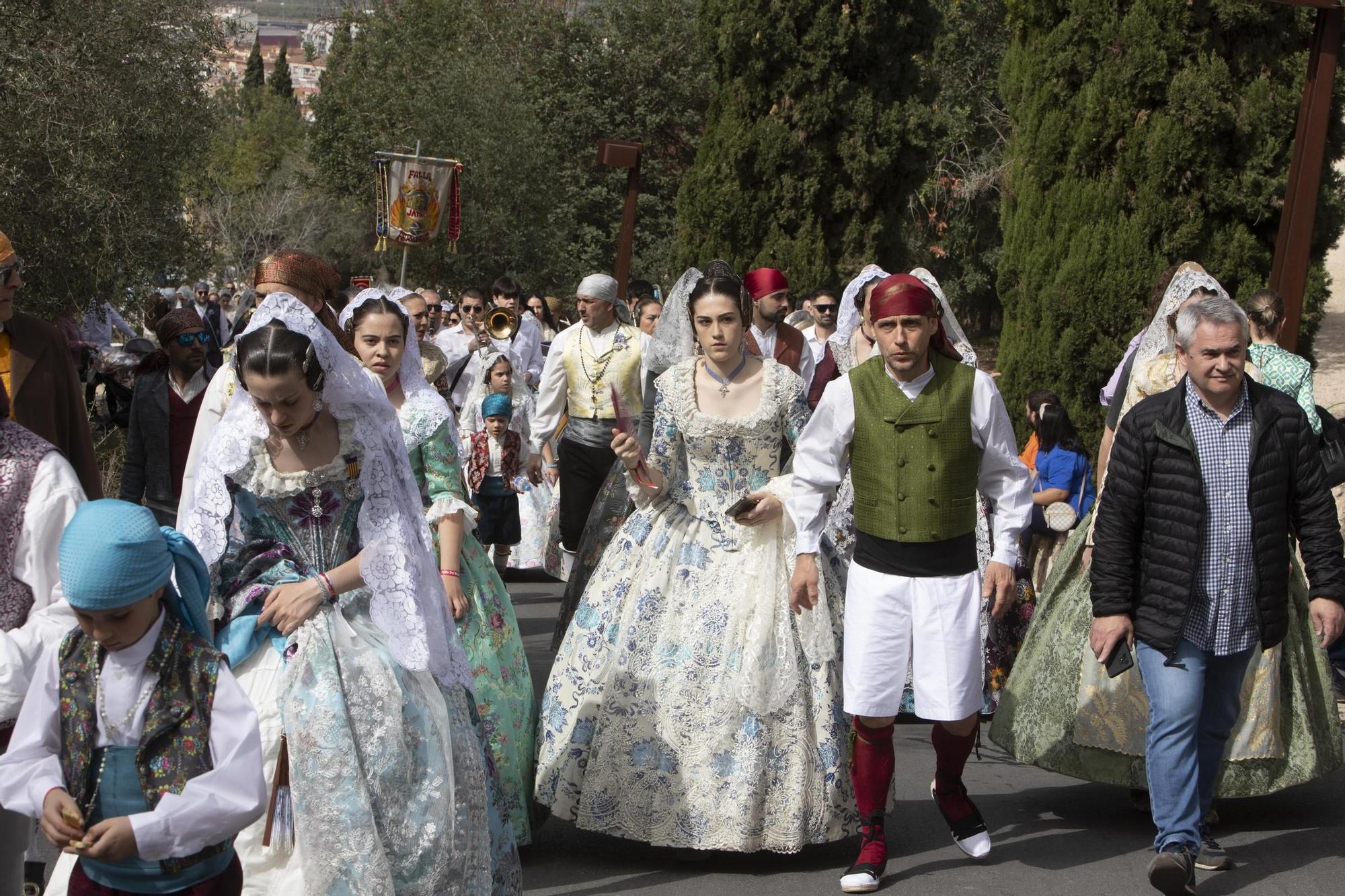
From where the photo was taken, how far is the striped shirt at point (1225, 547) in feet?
17.0

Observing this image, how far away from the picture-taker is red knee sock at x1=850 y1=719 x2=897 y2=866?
5.42 metres

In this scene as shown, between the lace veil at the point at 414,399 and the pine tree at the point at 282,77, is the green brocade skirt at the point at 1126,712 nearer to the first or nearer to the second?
the lace veil at the point at 414,399

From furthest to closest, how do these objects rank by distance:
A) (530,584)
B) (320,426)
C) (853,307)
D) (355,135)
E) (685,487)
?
1. (355,135)
2. (530,584)
3. (853,307)
4. (685,487)
5. (320,426)

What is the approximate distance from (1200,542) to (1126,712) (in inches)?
40.9

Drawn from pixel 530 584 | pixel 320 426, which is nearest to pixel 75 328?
pixel 530 584

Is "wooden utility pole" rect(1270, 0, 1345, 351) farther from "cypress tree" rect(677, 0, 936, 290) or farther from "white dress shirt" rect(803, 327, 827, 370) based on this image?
"cypress tree" rect(677, 0, 936, 290)

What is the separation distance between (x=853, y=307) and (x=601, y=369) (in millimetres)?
1664

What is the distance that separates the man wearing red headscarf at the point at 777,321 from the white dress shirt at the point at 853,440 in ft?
11.4

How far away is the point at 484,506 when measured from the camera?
9969 millimetres

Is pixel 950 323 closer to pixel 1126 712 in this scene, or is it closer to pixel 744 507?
pixel 744 507

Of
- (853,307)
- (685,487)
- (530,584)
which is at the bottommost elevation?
(530,584)

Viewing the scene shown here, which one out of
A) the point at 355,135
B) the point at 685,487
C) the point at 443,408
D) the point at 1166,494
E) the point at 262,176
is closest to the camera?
the point at 1166,494

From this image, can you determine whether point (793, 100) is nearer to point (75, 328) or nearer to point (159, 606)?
point (75, 328)

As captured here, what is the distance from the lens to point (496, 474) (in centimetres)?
1063
